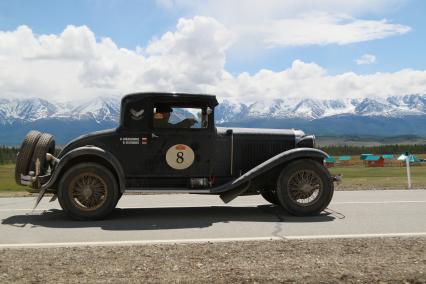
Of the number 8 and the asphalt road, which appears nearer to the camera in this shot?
the asphalt road

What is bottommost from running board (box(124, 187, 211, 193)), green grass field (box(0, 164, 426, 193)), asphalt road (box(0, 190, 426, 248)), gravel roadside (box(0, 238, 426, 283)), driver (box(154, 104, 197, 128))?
green grass field (box(0, 164, 426, 193))

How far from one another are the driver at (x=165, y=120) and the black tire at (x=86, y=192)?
4.06ft

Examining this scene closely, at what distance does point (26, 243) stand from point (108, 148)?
247 centimetres

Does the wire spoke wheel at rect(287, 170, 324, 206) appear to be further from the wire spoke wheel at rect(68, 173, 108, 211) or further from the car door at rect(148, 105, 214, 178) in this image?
the wire spoke wheel at rect(68, 173, 108, 211)

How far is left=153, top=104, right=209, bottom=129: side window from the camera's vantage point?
8.70 m

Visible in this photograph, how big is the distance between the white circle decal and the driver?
375mm

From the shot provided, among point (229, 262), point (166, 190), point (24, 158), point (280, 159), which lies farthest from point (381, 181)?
point (229, 262)

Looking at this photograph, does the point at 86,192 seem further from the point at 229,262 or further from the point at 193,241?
the point at 229,262

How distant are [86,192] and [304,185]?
372 cm

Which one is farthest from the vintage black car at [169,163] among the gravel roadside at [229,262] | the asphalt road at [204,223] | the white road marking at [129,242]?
the gravel roadside at [229,262]

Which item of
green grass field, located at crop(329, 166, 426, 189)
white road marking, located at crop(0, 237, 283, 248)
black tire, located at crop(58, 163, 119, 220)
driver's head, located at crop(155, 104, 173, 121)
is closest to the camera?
white road marking, located at crop(0, 237, 283, 248)

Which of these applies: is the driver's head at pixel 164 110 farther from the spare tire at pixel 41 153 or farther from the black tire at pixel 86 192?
the spare tire at pixel 41 153

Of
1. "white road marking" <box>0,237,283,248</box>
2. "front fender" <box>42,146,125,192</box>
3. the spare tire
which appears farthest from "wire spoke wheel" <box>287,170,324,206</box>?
the spare tire

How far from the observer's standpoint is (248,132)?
9.14 meters
